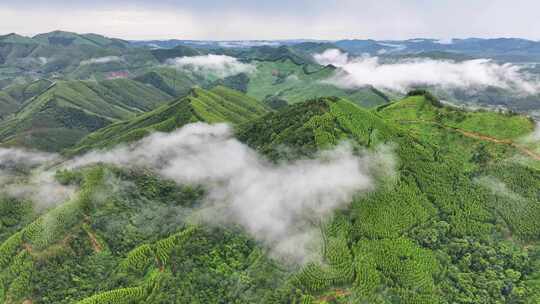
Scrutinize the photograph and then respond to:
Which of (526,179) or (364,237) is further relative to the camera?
(526,179)

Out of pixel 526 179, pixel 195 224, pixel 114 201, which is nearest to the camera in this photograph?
pixel 526 179

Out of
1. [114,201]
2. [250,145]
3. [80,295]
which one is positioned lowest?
[80,295]

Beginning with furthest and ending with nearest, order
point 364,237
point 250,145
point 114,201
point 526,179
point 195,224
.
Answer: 1. point 250,145
2. point 114,201
3. point 195,224
4. point 526,179
5. point 364,237

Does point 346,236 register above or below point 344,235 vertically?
below

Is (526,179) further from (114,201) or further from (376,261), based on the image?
(114,201)

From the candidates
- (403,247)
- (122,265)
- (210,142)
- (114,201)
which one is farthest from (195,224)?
(210,142)

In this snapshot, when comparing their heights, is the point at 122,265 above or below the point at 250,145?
below

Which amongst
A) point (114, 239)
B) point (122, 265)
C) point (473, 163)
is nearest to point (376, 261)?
point (473, 163)
